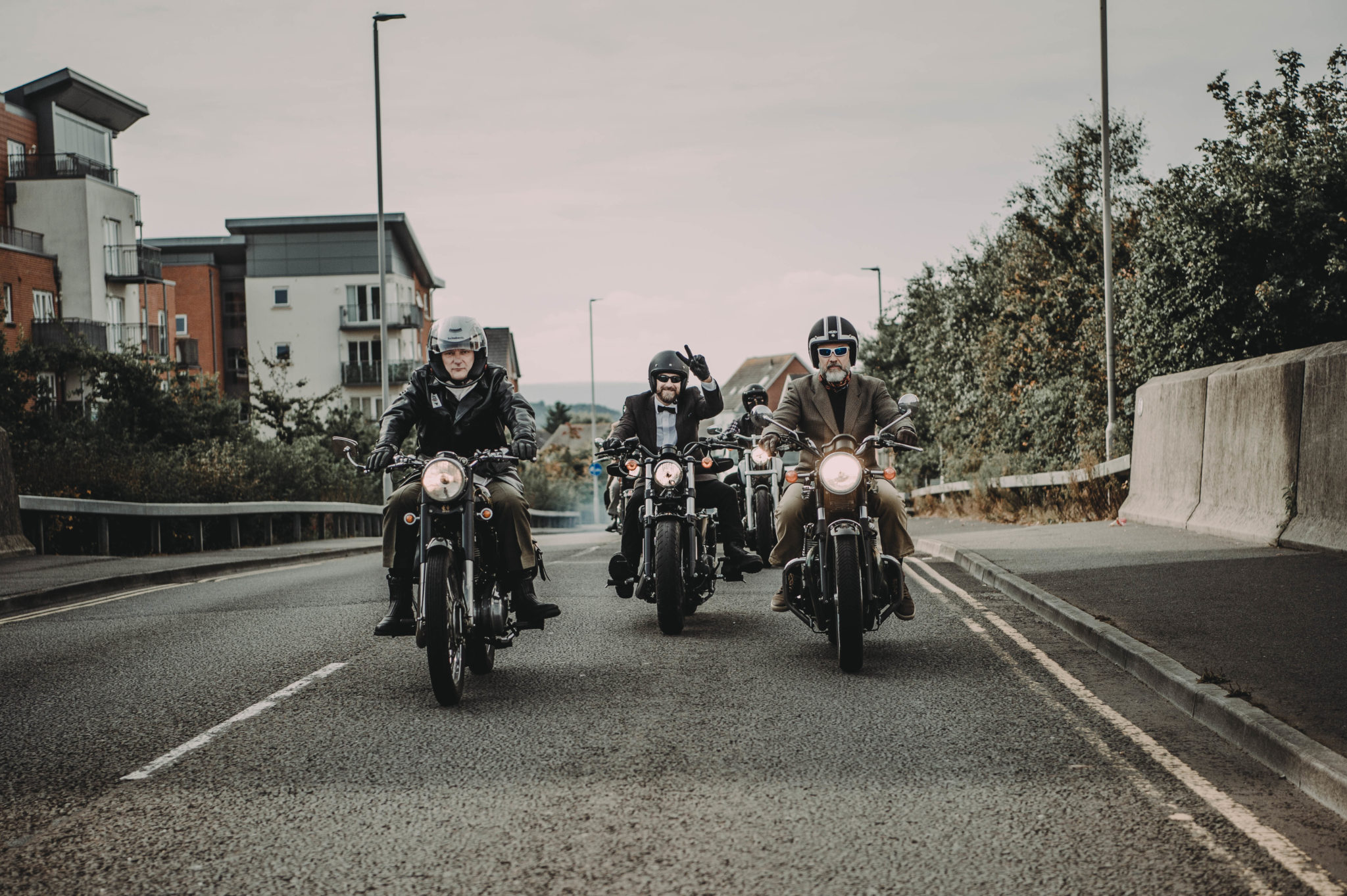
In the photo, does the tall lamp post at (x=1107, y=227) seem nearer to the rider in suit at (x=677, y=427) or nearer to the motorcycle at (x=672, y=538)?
the rider in suit at (x=677, y=427)

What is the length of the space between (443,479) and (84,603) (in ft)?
24.0

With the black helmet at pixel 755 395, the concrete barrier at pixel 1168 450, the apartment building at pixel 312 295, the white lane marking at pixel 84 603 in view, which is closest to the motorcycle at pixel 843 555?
the black helmet at pixel 755 395

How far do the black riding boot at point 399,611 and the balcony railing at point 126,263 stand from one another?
40174mm

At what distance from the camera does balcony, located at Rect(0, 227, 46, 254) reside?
125 ft

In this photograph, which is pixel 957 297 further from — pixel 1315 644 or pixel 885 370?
pixel 1315 644

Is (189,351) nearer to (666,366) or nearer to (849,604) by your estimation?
(666,366)

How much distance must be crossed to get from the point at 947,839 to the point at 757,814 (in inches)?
26.4

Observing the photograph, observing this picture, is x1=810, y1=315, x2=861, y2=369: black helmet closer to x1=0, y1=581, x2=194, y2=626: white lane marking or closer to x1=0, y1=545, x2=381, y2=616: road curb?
x1=0, y1=581, x2=194, y2=626: white lane marking

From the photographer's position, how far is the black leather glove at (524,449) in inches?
259

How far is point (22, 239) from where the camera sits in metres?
39.6

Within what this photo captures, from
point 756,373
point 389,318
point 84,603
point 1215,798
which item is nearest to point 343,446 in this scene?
point 1215,798

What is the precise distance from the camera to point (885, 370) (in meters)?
44.1

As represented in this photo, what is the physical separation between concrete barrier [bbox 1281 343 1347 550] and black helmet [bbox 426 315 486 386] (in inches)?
296

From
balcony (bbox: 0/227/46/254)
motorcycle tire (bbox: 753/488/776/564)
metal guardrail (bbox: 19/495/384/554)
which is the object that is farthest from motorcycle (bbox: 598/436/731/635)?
balcony (bbox: 0/227/46/254)
